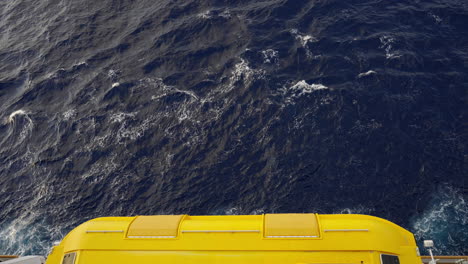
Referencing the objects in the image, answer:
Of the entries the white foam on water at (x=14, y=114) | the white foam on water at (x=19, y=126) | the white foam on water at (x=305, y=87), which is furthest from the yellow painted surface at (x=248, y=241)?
the white foam on water at (x=14, y=114)

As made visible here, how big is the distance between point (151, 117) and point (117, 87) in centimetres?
1090

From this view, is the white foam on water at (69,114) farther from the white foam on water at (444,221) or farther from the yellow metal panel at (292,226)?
the white foam on water at (444,221)

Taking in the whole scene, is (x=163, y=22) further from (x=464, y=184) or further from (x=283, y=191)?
(x=464, y=184)

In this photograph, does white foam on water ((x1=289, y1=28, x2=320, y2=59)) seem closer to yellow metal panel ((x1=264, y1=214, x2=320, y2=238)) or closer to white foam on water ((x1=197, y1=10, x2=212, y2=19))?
white foam on water ((x1=197, y1=10, x2=212, y2=19))

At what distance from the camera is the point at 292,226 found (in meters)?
34.4

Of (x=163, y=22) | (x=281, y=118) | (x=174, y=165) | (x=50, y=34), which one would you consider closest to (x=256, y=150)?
(x=281, y=118)

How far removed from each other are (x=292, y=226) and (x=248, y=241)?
4.20 m

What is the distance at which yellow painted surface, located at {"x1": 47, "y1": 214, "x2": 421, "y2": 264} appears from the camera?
32.8 m

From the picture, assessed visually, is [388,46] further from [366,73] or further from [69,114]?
[69,114]

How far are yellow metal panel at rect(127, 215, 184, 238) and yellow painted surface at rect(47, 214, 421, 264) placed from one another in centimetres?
9

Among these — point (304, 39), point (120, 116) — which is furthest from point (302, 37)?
point (120, 116)

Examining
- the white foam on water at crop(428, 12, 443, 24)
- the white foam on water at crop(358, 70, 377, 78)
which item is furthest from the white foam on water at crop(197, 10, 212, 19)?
the white foam on water at crop(428, 12, 443, 24)

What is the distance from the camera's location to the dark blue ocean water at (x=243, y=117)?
178ft

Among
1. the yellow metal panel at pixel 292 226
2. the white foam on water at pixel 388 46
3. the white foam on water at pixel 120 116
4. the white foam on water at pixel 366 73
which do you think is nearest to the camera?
the yellow metal panel at pixel 292 226
